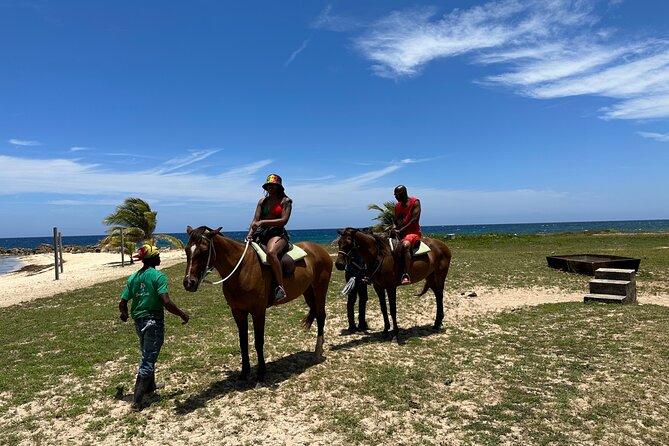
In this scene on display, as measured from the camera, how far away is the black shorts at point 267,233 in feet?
23.0

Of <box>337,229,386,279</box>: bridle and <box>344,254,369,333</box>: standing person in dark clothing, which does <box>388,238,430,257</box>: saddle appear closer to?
<box>337,229,386,279</box>: bridle

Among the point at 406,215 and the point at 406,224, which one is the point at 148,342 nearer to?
the point at 406,224

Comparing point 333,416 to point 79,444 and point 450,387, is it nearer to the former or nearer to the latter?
A: point 450,387

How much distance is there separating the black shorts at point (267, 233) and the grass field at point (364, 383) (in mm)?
2235

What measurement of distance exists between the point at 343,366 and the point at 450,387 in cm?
188

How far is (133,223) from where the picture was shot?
105ft

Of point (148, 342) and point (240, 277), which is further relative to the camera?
point (240, 277)

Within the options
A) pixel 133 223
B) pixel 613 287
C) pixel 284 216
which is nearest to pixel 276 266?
pixel 284 216

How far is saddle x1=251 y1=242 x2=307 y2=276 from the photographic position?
21.8 feet

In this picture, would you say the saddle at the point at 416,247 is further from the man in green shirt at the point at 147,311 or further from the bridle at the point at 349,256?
the man in green shirt at the point at 147,311

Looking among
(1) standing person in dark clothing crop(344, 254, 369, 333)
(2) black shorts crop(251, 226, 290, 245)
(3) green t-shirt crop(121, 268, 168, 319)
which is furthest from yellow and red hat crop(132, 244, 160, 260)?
(1) standing person in dark clothing crop(344, 254, 369, 333)

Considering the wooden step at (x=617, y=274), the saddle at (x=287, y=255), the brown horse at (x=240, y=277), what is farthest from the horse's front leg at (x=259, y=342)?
the wooden step at (x=617, y=274)

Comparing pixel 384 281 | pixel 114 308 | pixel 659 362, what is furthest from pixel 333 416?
pixel 114 308

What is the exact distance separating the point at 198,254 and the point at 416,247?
5.26m
